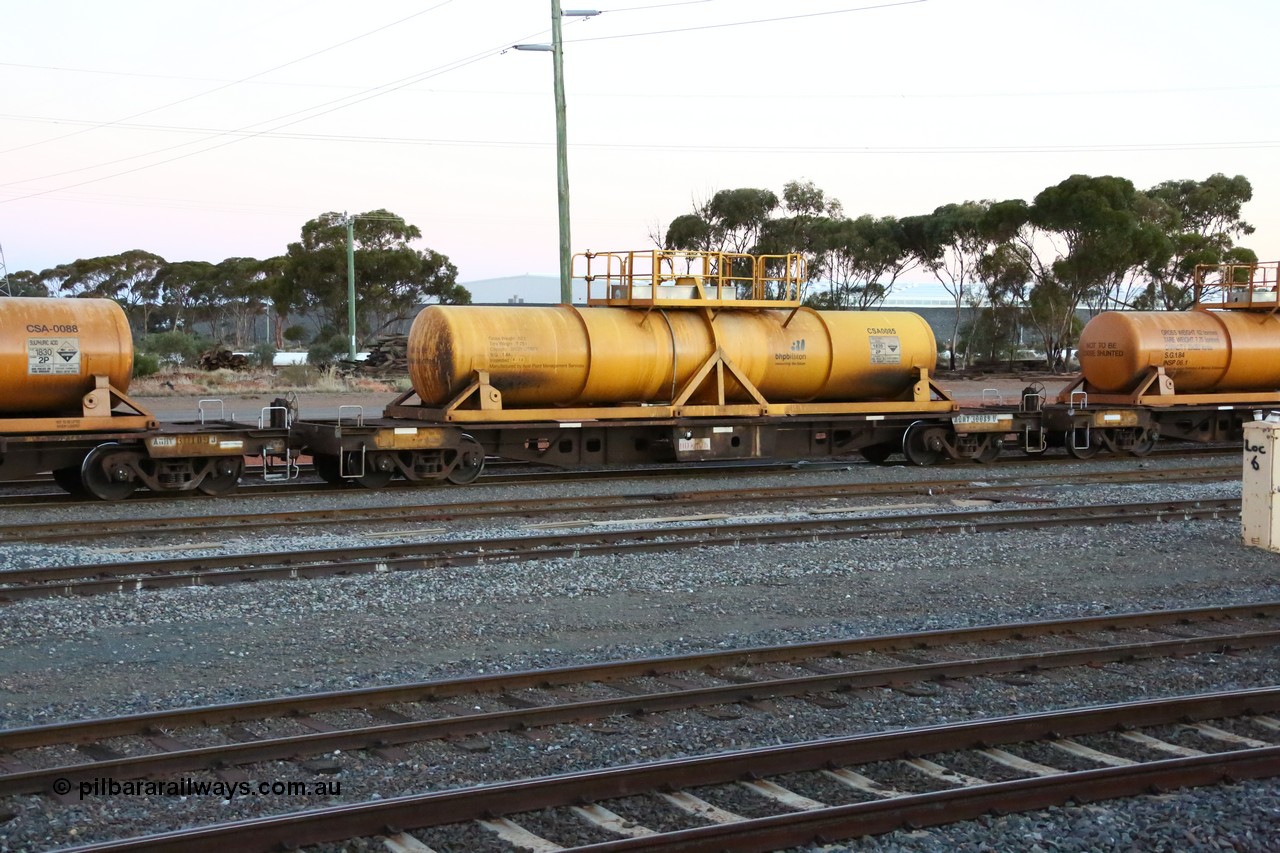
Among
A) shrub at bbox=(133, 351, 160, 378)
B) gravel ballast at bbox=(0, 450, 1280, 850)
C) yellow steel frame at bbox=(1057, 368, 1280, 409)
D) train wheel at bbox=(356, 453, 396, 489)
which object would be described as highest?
shrub at bbox=(133, 351, 160, 378)

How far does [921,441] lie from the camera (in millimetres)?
21156

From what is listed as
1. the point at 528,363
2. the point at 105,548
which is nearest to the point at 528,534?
the point at 105,548

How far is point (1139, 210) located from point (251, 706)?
59.9 meters

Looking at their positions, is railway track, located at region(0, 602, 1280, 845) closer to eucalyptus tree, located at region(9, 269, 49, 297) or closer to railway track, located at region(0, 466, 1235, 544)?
railway track, located at region(0, 466, 1235, 544)

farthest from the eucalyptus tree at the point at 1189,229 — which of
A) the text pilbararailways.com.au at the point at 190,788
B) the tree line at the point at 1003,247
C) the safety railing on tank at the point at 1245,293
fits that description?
the text pilbararailways.com.au at the point at 190,788

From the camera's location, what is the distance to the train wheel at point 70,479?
647 inches

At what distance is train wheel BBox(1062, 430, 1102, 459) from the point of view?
22.2 metres

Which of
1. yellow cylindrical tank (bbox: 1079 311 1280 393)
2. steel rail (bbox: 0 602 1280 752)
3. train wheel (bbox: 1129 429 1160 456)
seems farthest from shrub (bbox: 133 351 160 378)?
steel rail (bbox: 0 602 1280 752)

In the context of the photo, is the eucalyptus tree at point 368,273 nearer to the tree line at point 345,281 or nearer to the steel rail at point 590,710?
the tree line at point 345,281

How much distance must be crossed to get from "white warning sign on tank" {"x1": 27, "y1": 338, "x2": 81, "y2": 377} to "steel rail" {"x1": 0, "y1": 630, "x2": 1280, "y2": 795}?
10.8m

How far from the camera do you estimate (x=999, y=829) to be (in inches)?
216

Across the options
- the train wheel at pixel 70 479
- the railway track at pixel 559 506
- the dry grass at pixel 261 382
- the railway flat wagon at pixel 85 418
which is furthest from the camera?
the dry grass at pixel 261 382

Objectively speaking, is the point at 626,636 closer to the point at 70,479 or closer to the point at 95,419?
the point at 95,419

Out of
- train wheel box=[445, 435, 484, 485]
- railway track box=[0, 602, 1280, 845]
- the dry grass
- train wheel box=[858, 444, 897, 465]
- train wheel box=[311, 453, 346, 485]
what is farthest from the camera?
the dry grass
